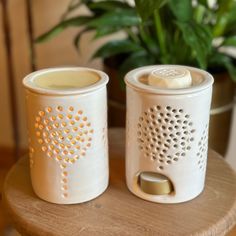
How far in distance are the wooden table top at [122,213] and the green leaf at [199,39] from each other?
26 cm

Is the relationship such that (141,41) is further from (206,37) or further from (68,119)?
(68,119)

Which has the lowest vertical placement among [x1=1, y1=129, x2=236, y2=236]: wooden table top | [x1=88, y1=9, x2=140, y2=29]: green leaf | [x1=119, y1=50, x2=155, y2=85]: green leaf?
[x1=1, y1=129, x2=236, y2=236]: wooden table top

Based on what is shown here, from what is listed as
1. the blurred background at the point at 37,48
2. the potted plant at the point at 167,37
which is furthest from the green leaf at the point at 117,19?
the blurred background at the point at 37,48

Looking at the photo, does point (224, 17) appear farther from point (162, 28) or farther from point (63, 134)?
point (63, 134)

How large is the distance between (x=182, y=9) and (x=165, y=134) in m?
0.38

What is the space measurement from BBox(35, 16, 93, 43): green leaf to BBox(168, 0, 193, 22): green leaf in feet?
0.79

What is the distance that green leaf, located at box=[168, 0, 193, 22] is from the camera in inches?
37.8

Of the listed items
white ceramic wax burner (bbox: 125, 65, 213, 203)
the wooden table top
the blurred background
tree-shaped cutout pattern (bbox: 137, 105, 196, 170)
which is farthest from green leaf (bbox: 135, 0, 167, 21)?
the blurred background

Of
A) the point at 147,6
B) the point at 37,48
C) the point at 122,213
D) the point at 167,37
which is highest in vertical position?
the point at 147,6

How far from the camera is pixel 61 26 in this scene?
3.50 feet

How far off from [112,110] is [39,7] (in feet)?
1.52

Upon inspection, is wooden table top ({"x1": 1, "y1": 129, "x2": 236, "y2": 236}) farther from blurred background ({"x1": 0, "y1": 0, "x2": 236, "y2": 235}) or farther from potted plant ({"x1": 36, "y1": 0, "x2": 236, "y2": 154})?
blurred background ({"x1": 0, "y1": 0, "x2": 236, "y2": 235})

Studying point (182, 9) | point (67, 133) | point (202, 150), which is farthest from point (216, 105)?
point (67, 133)

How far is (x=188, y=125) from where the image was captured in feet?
2.30
